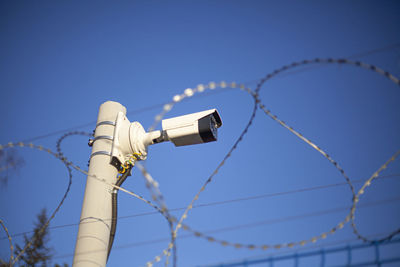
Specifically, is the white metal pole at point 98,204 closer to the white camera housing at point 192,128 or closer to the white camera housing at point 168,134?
the white camera housing at point 168,134

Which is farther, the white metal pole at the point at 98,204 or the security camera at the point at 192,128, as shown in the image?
the security camera at the point at 192,128

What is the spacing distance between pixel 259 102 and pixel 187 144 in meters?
1.19

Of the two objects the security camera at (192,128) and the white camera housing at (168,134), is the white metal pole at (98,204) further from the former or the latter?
the security camera at (192,128)

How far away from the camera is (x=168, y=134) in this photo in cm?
400

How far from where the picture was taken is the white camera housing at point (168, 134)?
3891 mm

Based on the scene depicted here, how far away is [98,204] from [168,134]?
3.77 feet

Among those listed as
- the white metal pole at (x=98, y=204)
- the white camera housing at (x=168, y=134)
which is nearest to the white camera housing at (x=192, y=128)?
the white camera housing at (x=168, y=134)

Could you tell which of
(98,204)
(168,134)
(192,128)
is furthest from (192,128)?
(98,204)

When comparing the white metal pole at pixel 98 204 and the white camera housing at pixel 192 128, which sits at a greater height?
the white camera housing at pixel 192 128

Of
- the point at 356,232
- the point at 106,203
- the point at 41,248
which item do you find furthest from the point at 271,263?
the point at 41,248

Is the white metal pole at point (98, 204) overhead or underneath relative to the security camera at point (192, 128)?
underneath

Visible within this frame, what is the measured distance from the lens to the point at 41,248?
11.4m

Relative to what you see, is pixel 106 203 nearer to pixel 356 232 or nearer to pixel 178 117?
pixel 178 117

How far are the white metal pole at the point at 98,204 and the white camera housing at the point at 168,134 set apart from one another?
0.11 m
